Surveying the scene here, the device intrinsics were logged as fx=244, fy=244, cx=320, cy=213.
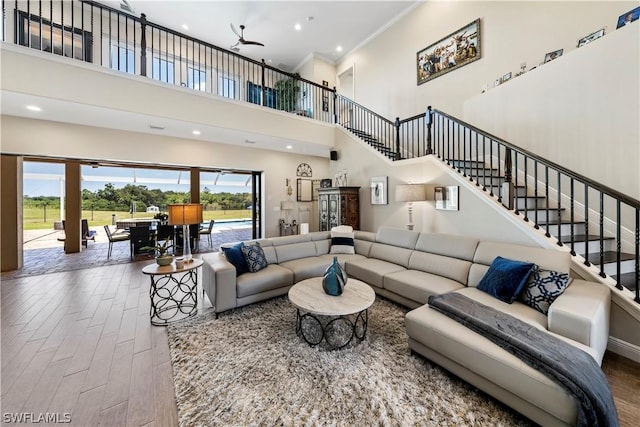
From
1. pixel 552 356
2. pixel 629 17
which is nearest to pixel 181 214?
pixel 552 356

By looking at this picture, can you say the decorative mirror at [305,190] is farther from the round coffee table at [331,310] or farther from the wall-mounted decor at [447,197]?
the round coffee table at [331,310]

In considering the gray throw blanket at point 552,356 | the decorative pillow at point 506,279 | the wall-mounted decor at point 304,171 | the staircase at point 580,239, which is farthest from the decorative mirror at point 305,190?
the gray throw blanket at point 552,356

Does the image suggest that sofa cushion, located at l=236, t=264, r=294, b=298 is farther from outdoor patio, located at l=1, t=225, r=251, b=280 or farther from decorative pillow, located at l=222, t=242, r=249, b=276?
outdoor patio, located at l=1, t=225, r=251, b=280

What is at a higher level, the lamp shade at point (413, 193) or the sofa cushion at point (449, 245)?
the lamp shade at point (413, 193)

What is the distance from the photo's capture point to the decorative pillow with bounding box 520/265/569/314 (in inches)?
86.1

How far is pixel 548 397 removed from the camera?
141 centimetres

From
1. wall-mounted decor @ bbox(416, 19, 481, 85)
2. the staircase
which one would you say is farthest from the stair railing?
wall-mounted decor @ bbox(416, 19, 481, 85)

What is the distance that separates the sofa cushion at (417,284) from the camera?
110 inches

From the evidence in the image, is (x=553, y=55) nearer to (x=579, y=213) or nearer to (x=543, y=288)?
(x=579, y=213)

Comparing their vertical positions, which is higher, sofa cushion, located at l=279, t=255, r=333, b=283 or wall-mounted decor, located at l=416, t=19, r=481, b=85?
wall-mounted decor, located at l=416, t=19, r=481, b=85

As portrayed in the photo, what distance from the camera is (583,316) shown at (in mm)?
1772

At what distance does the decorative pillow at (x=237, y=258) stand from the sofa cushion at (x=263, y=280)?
4.2 inches

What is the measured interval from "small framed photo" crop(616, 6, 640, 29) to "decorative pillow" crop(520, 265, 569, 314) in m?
3.46

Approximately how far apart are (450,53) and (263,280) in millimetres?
6527
